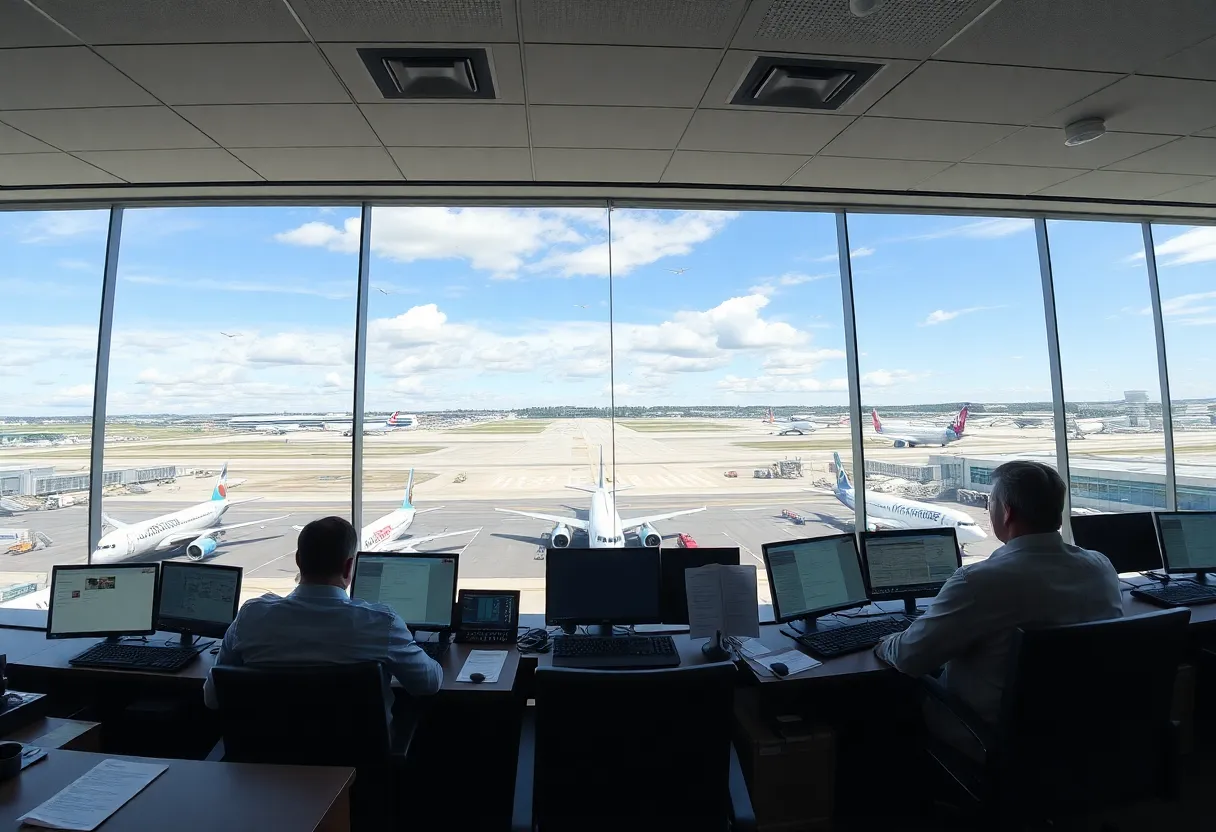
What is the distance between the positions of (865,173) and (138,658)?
14.1 ft

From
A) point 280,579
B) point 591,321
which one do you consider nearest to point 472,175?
point 591,321

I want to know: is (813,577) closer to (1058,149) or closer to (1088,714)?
(1088,714)

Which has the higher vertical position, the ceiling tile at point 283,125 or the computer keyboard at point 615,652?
the ceiling tile at point 283,125

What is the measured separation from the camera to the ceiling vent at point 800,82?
76.2 inches

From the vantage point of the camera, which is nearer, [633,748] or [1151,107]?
[633,748]

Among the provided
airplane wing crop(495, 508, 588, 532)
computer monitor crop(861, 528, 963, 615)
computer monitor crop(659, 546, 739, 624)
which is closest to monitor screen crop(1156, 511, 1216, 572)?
computer monitor crop(861, 528, 963, 615)

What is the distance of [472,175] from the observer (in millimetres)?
2842

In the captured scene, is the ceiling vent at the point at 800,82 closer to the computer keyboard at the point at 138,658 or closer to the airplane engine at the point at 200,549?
the computer keyboard at the point at 138,658

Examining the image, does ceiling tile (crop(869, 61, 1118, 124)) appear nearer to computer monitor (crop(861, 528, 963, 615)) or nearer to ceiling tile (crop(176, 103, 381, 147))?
computer monitor (crop(861, 528, 963, 615))

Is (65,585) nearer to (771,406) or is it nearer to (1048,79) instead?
(771,406)

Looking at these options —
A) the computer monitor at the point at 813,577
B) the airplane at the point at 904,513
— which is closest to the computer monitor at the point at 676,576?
the computer monitor at the point at 813,577

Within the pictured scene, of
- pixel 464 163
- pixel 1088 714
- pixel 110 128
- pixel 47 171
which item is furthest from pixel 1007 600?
pixel 47 171

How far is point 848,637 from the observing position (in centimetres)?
214

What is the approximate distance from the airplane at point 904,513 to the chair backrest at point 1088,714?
1.79 metres
